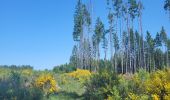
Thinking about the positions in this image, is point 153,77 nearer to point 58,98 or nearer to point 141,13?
point 58,98

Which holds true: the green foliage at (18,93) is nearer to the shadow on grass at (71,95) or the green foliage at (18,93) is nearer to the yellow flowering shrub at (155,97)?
the shadow on grass at (71,95)

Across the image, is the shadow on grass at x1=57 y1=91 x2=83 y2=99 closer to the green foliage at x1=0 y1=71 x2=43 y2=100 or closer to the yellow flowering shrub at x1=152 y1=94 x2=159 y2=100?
the green foliage at x1=0 y1=71 x2=43 y2=100

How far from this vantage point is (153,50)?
87.1 m

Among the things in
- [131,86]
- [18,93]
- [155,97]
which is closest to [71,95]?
[18,93]

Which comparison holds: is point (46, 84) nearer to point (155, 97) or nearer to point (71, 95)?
point (71, 95)

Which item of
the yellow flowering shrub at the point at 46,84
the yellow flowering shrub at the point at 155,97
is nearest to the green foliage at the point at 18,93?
Answer: the yellow flowering shrub at the point at 46,84

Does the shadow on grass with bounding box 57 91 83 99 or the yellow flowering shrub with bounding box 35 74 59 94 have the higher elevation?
the yellow flowering shrub with bounding box 35 74 59 94

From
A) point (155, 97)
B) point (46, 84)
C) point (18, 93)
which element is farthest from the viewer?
point (46, 84)

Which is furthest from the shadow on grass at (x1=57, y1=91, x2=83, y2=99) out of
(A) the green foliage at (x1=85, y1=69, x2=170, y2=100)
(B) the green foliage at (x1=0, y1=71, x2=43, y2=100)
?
(B) the green foliage at (x1=0, y1=71, x2=43, y2=100)

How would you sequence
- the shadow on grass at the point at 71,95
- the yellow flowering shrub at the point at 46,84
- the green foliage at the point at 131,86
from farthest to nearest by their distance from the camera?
the yellow flowering shrub at the point at 46,84 < the shadow on grass at the point at 71,95 < the green foliage at the point at 131,86

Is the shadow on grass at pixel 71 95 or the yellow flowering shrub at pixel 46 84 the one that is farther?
the yellow flowering shrub at pixel 46 84

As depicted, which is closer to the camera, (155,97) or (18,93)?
(155,97)

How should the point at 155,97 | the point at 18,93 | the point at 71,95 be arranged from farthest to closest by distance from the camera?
the point at 71,95 → the point at 18,93 → the point at 155,97

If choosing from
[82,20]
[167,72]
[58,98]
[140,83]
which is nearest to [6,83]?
[58,98]
